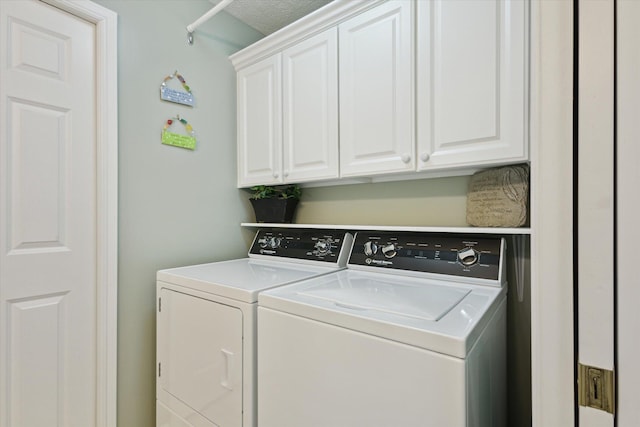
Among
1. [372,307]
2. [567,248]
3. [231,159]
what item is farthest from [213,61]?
[567,248]

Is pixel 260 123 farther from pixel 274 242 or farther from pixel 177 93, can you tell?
pixel 274 242

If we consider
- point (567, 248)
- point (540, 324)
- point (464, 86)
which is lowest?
point (540, 324)

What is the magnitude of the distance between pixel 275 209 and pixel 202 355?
95 centimetres

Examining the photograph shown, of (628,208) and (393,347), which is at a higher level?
(628,208)

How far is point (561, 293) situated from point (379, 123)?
43.4 inches

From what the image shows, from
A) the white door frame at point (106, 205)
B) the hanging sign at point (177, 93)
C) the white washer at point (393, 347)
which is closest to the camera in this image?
the white washer at point (393, 347)

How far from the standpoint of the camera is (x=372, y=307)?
3.25ft

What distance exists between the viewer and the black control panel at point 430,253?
4.27 feet

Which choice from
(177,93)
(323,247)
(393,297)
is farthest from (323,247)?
(177,93)

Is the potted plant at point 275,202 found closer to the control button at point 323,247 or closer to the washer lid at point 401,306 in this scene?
the control button at point 323,247

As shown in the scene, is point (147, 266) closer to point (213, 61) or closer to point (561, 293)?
point (213, 61)

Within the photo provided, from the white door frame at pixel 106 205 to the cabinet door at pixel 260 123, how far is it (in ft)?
2.34

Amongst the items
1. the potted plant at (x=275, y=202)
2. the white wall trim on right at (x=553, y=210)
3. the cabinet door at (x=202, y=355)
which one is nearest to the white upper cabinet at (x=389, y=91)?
the potted plant at (x=275, y=202)

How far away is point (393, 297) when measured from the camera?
112 cm
